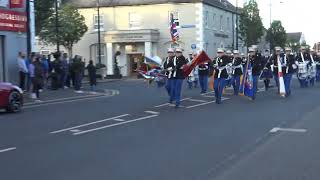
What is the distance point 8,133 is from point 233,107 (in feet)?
23.4

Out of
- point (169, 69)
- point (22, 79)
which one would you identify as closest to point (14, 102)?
point (169, 69)

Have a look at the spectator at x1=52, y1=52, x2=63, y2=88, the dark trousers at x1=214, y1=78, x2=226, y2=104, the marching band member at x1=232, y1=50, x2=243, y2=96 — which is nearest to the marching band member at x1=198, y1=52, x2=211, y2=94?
the marching band member at x1=232, y1=50, x2=243, y2=96

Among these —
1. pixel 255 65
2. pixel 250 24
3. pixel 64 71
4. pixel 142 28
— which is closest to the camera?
pixel 255 65

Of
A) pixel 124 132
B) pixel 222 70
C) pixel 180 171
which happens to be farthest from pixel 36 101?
pixel 180 171

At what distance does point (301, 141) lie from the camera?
10.4 m

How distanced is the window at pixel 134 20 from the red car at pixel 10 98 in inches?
1529

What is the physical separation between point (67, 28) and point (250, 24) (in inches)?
873

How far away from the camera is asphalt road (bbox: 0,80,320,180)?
25.5 ft

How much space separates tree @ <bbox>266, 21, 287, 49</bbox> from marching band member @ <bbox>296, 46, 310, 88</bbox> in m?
47.8

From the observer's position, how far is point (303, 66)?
1031 inches

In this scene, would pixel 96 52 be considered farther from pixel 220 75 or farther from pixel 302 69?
pixel 220 75

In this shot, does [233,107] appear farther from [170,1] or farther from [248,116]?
[170,1]

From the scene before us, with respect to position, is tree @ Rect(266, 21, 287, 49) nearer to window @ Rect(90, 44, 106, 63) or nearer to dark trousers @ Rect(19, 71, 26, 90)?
window @ Rect(90, 44, 106, 63)

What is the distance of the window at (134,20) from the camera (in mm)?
55250
